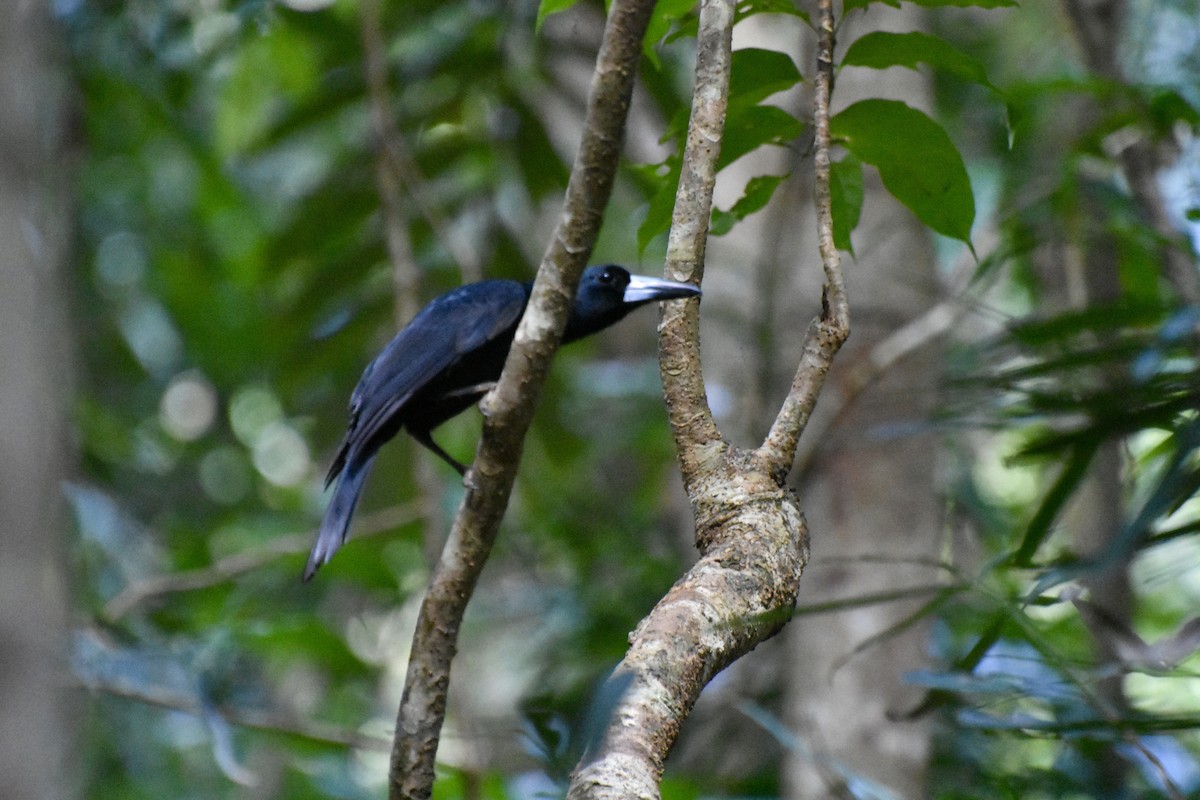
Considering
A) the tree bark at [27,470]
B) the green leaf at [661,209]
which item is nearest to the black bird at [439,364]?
the green leaf at [661,209]

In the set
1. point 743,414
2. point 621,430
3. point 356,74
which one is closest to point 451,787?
point 743,414

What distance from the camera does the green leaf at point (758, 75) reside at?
187cm

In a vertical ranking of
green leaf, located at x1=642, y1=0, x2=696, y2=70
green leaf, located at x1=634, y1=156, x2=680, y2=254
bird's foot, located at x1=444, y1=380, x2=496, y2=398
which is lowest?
bird's foot, located at x1=444, y1=380, x2=496, y2=398

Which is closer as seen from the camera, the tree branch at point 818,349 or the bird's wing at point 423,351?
the tree branch at point 818,349

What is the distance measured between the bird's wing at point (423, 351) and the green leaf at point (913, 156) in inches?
49.4

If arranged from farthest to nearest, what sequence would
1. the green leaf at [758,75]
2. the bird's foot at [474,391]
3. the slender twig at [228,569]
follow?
the slender twig at [228,569], the bird's foot at [474,391], the green leaf at [758,75]

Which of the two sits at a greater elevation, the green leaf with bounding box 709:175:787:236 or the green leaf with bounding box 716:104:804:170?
the green leaf with bounding box 716:104:804:170

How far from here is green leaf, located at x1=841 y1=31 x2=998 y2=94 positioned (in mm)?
1760

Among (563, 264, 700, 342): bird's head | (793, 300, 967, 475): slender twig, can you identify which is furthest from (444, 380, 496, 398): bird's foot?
(793, 300, 967, 475): slender twig

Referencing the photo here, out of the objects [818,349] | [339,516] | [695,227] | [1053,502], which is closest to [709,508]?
[818,349]

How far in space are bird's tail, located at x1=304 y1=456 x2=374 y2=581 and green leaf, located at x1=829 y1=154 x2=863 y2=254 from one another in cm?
123

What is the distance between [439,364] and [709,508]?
1367 millimetres

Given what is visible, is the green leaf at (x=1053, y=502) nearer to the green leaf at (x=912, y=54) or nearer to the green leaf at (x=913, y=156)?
the green leaf at (x=913, y=156)

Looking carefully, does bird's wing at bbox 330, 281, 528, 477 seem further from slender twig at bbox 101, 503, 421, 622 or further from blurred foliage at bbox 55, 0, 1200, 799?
slender twig at bbox 101, 503, 421, 622
